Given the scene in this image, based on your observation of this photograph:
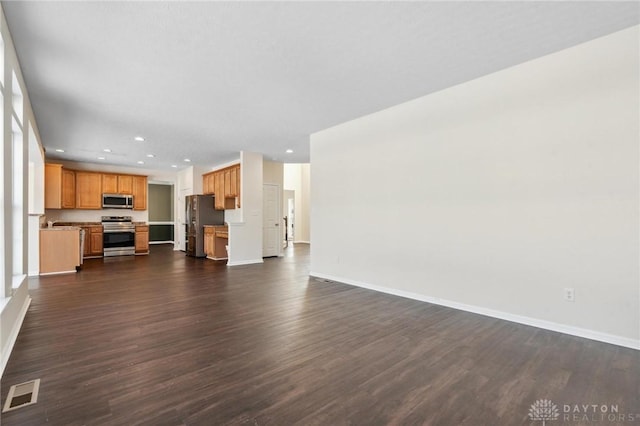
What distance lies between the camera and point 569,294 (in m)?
2.89

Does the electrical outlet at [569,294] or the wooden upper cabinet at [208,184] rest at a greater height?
the wooden upper cabinet at [208,184]

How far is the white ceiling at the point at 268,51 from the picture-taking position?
2320 millimetres

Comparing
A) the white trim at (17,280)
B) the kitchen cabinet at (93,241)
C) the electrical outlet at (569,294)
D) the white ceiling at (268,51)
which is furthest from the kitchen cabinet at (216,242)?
the electrical outlet at (569,294)

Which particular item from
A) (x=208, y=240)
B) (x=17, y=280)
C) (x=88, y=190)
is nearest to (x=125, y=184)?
(x=88, y=190)

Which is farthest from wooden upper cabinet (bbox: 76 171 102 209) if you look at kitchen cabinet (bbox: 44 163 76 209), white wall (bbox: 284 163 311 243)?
white wall (bbox: 284 163 311 243)

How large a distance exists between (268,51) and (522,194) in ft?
9.91

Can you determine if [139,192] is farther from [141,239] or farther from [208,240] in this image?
[208,240]

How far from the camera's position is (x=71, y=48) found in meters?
2.81

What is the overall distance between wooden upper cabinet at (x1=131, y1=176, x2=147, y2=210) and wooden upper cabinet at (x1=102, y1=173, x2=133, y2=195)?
0.11m

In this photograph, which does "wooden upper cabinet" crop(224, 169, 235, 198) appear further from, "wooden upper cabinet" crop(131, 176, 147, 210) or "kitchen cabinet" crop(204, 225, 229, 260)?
"wooden upper cabinet" crop(131, 176, 147, 210)

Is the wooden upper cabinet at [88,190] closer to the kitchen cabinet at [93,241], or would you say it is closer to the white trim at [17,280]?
the kitchen cabinet at [93,241]

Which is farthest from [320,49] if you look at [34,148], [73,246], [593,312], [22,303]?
[73,246]

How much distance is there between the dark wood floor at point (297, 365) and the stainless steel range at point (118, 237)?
5.16 m

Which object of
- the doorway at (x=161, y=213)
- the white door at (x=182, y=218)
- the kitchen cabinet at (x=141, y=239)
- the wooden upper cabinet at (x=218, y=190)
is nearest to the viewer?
the wooden upper cabinet at (x=218, y=190)
